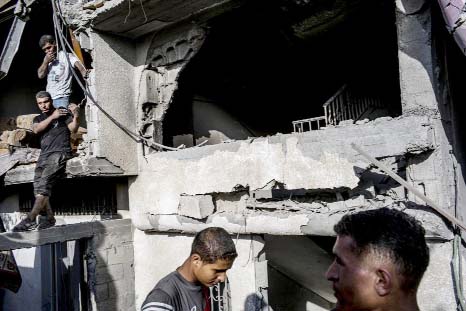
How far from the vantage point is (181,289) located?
264cm

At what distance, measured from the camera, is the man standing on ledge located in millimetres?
1444

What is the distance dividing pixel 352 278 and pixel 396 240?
0.21 m

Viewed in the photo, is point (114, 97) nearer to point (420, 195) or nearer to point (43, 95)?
point (43, 95)

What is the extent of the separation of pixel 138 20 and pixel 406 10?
337 cm

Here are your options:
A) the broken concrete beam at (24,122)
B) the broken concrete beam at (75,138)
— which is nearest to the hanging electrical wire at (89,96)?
the broken concrete beam at (75,138)

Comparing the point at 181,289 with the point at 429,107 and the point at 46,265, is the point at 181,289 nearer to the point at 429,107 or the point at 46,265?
the point at 429,107

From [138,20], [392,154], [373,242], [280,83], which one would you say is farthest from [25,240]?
[280,83]

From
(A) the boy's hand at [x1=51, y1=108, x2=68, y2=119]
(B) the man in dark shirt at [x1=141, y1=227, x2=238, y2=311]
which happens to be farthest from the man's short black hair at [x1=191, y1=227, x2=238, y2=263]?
(A) the boy's hand at [x1=51, y1=108, x2=68, y2=119]

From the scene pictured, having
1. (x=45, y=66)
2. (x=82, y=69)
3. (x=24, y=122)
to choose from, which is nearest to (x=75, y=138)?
(x=45, y=66)

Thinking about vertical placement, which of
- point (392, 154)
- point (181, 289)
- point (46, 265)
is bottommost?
point (46, 265)

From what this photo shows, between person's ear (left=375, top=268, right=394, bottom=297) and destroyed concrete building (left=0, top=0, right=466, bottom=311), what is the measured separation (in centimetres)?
222

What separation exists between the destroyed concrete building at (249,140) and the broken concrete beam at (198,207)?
0.02m

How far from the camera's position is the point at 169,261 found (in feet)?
18.0

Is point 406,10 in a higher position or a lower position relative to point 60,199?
higher
